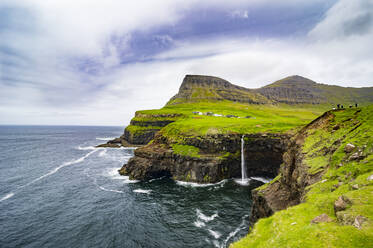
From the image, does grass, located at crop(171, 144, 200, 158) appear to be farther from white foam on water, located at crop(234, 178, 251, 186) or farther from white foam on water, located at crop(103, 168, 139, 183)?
white foam on water, located at crop(103, 168, 139, 183)

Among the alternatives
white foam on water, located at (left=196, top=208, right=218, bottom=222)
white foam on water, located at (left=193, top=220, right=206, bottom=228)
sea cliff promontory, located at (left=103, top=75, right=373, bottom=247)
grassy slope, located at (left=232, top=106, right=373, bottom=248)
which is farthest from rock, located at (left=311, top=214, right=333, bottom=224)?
white foam on water, located at (left=196, top=208, right=218, bottom=222)

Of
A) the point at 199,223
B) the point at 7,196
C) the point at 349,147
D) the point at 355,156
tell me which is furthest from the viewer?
the point at 7,196

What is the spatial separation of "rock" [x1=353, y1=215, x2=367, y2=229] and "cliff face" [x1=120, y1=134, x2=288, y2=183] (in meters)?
46.9

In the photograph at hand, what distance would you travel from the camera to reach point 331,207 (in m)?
12.0

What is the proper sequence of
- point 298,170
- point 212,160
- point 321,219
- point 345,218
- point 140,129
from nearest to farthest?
point 345,218
point 321,219
point 298,170
point 212,160
point 140,129

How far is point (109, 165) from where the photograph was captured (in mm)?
74250

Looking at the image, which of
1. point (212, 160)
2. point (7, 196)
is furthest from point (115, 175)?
point (212, 160)

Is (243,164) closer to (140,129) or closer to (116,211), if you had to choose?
(116,211)

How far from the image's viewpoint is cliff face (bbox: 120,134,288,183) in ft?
186

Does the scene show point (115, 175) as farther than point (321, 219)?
Yes

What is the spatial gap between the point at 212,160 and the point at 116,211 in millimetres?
32177

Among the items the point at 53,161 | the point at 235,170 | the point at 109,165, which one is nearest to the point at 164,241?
the point at 235,170

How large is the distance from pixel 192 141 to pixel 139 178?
22.9 meters

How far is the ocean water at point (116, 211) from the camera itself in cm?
2814
